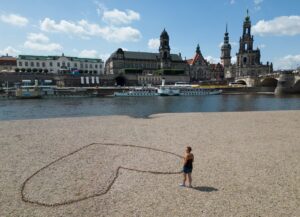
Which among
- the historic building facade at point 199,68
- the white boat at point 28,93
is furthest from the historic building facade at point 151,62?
the white boat at point 28,93

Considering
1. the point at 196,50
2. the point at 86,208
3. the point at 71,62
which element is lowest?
the point at 86,208

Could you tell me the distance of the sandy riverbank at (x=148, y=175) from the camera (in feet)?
19.2

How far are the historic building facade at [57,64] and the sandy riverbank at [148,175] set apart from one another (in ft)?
243

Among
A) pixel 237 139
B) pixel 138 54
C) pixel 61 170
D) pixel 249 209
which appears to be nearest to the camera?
pixel 249 209

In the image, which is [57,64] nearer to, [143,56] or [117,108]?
[143,56]

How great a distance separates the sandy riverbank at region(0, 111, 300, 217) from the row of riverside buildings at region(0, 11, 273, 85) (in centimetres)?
7234

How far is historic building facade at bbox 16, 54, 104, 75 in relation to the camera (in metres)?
85.6

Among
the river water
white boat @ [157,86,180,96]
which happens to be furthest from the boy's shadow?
white boat @ [157,86,180,96]

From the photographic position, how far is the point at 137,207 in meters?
5.84

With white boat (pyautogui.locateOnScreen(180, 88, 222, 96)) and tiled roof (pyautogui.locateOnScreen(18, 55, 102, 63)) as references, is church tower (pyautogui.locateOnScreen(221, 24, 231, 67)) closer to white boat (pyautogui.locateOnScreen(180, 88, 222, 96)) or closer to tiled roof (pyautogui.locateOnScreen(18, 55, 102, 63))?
white boat (pyautogui.locateOnScreen(180, 88, 222, 96))

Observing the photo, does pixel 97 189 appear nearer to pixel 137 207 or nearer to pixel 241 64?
pixel 137 207

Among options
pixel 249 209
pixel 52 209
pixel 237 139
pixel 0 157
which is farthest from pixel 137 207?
pixel 237 139

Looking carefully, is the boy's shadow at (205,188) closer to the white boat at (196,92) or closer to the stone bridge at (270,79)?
the white boat at (196,92)

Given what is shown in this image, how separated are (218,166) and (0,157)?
30.2 feet
